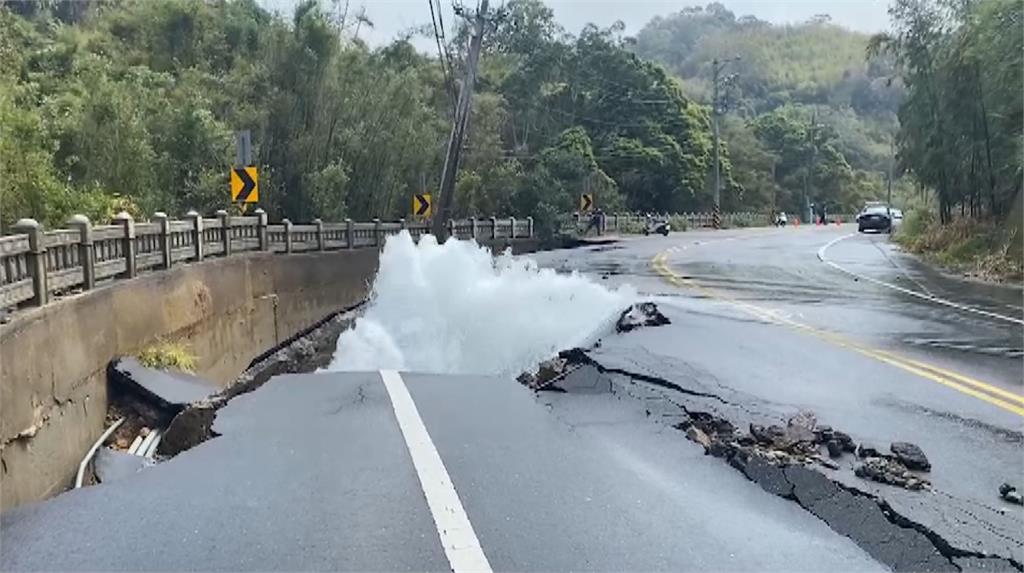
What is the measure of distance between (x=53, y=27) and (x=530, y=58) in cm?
3160

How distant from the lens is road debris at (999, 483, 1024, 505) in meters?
6.21

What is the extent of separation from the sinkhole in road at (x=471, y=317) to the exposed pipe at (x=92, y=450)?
5146mm

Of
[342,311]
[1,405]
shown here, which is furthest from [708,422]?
[342,311]

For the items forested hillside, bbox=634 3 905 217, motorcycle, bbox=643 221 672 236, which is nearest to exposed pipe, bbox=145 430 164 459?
forested hillside, bbox=634 3 905 217

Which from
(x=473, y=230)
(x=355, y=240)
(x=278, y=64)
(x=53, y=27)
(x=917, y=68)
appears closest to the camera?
(x=355, y=240)

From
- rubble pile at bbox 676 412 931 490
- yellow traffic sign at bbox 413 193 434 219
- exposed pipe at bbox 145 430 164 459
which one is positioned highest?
yellow traffic sign at bbox 413 193 434 219

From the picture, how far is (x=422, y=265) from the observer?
72.2 ft

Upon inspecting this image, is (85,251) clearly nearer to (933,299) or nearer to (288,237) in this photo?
(288,237)

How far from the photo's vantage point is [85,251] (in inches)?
446

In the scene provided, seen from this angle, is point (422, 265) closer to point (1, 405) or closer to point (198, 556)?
point (1, 405)

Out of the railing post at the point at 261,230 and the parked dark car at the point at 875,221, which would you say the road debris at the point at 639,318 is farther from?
the parked dark car at the point at 875,221

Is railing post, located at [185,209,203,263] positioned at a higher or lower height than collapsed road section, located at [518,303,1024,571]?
higher

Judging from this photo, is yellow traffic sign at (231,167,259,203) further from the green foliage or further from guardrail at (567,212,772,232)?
guardrail at (567,212,772,232)

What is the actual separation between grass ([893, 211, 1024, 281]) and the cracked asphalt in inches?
79.3
